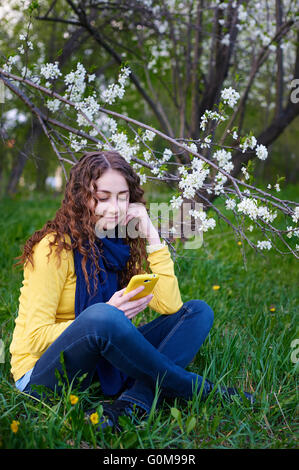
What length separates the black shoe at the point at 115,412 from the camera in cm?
153

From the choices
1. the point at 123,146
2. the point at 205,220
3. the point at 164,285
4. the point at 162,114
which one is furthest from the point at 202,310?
the point at 162,114

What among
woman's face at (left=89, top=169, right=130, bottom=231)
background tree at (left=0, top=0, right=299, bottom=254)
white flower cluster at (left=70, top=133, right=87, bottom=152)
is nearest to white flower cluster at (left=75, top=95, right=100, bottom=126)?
background tree at (left=0, top=0, right=299, bottom=254)

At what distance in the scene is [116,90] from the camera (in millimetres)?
2389

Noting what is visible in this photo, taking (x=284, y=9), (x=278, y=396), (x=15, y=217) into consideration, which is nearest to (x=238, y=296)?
(x=278, y=396)

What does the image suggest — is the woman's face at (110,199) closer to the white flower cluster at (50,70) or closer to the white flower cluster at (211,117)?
the white flower cluster at (211,117)

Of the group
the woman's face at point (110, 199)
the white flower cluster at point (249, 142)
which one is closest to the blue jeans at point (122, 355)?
the woman's face at point (110, 199)

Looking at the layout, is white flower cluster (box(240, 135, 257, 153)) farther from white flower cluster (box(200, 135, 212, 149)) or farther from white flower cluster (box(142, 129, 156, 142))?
white flower cluster (box(142, 129, 156, 142))

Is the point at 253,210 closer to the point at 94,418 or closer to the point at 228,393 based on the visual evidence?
the point at 228,393

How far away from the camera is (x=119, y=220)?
6.12 feet

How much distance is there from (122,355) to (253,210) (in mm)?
850

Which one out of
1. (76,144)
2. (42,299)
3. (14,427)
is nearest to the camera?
(14,427)

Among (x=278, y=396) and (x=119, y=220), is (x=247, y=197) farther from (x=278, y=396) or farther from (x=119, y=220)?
(x=278, y=396)

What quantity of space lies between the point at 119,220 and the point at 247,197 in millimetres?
621

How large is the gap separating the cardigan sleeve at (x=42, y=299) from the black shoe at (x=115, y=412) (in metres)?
0.31
